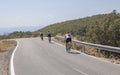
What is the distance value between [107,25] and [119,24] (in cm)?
251

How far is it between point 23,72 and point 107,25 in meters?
21.7

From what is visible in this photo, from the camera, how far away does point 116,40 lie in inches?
1335

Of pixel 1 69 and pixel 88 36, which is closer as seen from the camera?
pixel 1 69

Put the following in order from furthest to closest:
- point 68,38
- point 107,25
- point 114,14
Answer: point 114,14, point 107,25, point 68,38

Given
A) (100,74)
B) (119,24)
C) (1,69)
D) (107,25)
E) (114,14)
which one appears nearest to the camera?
(100,74)

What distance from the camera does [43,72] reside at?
15445 millimetres

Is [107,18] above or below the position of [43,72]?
above

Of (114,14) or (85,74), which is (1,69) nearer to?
(85,74)

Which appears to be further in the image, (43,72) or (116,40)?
(116,40)

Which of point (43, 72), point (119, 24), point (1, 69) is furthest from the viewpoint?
point (119, 24)

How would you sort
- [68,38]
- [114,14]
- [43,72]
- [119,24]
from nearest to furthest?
[43,72] → [68,38] → [119,24] → [114,14]

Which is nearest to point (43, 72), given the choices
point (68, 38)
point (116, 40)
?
point (68, 38)

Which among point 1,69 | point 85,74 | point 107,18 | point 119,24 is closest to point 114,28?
point 119,24

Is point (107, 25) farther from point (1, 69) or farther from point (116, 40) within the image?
point (1, 69)
